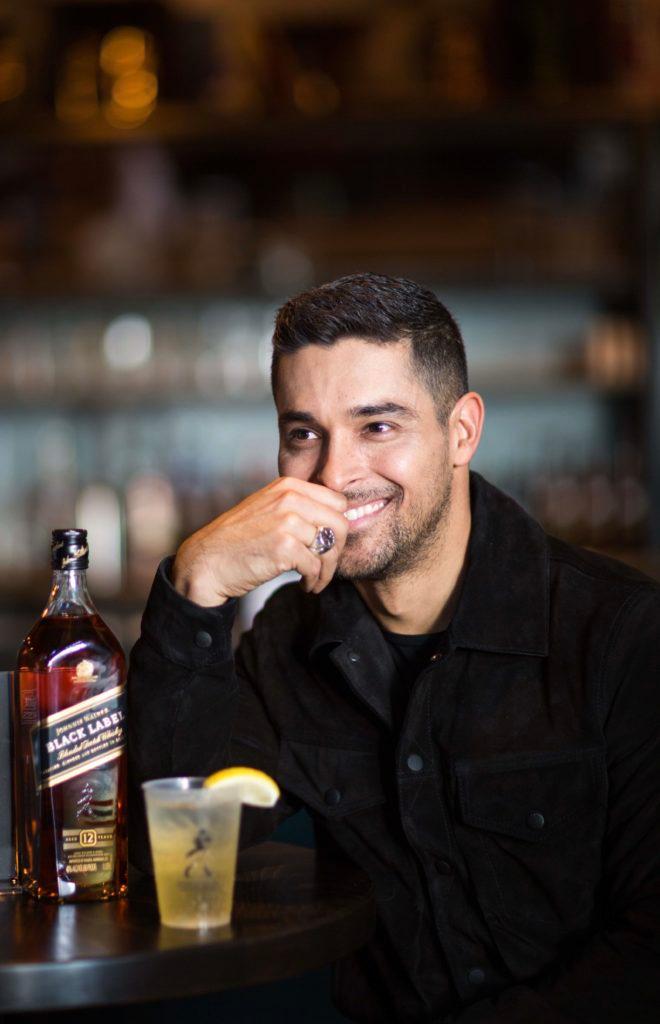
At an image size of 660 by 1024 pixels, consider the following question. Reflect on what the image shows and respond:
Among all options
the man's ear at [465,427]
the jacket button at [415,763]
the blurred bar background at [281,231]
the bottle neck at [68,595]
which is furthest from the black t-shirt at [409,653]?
the blurred bar background at [281,231]

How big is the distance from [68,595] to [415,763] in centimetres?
44

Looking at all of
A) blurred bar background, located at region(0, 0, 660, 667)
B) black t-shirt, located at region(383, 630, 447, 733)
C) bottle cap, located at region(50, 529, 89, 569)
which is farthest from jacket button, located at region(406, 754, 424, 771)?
blurred bar background, located at region(0, 0, 660, 667)

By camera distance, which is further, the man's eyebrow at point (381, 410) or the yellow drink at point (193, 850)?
the man's eyebrow at point (381, 410)

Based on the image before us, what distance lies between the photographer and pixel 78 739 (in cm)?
128

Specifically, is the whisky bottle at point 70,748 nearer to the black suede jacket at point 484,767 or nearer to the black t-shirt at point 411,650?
the black suede jacket at point 484,767

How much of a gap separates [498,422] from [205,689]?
9.06 feet

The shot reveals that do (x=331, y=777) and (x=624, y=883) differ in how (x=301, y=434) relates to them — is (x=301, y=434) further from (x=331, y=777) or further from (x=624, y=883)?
(x=624, y=883)

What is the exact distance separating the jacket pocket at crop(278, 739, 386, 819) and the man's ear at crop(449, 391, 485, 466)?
0.37 meters

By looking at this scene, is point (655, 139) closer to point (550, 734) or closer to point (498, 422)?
point (498, 422)

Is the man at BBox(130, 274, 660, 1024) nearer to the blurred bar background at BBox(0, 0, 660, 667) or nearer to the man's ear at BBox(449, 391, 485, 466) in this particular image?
the man's ear at BBox(449, 391, 485, 466)

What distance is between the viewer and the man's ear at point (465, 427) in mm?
1670

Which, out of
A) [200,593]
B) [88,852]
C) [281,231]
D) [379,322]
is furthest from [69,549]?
[281,231]

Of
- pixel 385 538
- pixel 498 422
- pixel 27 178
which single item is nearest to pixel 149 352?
pixel 27 178

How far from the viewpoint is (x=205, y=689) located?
1418 mm
